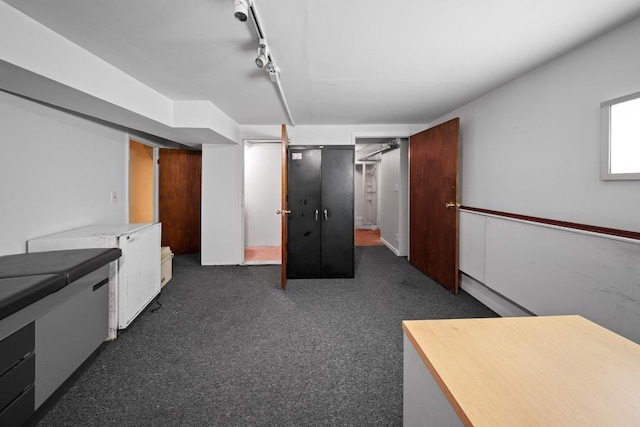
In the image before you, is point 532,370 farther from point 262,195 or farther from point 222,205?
point 262,195

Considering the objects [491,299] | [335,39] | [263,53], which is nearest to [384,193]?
[491,299]

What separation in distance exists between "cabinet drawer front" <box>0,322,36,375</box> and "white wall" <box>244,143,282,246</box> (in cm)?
393

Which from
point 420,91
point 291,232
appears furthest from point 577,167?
point 291,232

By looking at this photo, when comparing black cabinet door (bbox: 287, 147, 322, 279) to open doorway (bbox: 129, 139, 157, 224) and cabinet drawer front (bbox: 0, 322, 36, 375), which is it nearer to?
cabinet drawer front (bbox: 0, 322, 36, 375)

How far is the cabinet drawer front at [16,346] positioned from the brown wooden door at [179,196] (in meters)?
3.48

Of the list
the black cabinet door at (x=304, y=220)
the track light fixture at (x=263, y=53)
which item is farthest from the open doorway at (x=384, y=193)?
the track light fixture at (x=263, y=53)

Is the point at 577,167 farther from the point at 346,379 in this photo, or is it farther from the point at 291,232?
the point at 291,232

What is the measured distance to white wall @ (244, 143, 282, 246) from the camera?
5.18 m

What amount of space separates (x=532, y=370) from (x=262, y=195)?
16.4 feet

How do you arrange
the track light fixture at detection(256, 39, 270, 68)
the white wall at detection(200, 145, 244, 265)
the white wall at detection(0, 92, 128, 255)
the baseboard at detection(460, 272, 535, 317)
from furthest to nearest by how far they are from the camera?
the white wall at detection(200, 145, 244, 265)
the baseboard at detection(460, 272, 535, 317)
the white wall at detection(0, 92, 128, 255)
the track light fixture at detection(256, 39, 270, 68)

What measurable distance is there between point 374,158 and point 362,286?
5030 millimetres

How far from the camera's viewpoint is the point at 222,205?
4.10 metres

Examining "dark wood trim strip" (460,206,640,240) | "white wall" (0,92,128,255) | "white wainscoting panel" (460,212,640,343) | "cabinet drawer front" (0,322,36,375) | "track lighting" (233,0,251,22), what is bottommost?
"cabinet drawer front" (0,322,36,375)

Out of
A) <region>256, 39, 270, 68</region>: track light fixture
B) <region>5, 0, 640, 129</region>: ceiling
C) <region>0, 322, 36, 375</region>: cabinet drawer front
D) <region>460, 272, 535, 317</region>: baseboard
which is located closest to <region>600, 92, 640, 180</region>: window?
<region>5, 0, 640, 129</region>: ceiling
